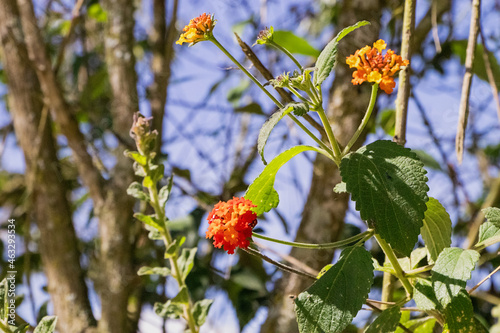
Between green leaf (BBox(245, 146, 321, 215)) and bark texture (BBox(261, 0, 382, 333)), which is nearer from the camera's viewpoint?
green leaf (BBox(245, 146, 321, 215))

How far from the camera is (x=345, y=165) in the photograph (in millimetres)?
385

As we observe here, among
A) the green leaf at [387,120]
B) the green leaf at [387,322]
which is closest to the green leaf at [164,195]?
the green leaf at [387,322]

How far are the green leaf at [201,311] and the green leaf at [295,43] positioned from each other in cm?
78

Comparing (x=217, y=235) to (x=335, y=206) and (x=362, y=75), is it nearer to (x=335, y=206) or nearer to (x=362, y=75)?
(x=362, y=75)

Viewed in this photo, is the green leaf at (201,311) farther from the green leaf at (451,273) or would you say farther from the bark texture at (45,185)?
the bark texture at (45,185)

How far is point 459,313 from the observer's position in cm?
39

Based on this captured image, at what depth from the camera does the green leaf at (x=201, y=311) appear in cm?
54

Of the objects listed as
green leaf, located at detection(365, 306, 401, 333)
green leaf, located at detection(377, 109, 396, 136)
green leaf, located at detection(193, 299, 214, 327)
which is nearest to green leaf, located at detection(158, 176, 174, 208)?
green leaf, located at detection(193, 299, 214, 327)

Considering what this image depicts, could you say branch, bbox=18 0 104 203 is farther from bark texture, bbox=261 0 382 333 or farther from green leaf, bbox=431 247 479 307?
green leaf, bbox=431 247 479 307

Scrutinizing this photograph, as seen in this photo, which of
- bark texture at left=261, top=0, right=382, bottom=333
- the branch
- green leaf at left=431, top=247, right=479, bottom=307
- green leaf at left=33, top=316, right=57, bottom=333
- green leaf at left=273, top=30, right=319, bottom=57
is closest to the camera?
green leaf at left=431, top=247, right=479, bottom=307

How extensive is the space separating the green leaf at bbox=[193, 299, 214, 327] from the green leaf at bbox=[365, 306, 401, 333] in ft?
0.58

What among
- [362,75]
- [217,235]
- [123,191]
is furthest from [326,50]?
[123,191]

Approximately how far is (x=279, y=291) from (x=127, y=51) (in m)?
0.61

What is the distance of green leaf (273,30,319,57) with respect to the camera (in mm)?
1209
